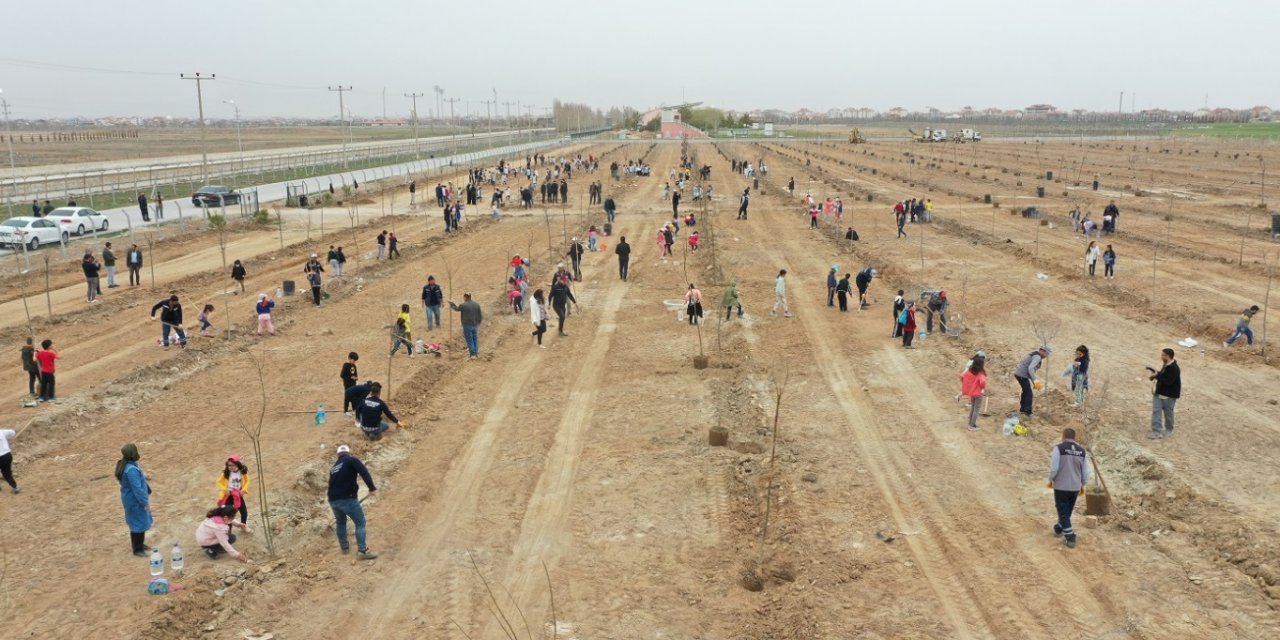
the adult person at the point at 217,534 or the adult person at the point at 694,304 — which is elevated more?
the adult person at the point at 694,304

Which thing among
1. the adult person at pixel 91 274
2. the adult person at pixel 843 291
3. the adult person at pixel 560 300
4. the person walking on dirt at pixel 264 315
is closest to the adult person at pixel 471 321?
the adult person at pixel 560 300

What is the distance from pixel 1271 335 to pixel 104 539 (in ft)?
77.0

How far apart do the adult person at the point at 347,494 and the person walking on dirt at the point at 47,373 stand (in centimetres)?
917

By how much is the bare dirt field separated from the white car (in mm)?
9269

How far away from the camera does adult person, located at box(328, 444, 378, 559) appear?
33.7 feet

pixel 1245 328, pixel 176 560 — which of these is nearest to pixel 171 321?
pixel 176 560

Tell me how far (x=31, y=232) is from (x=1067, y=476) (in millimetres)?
36550

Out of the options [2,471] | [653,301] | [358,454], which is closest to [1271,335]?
[653,301]

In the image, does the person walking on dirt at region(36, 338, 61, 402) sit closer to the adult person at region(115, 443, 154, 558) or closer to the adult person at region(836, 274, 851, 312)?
the adult person at region(115, 443, 154, 558)

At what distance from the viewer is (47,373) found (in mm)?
16812

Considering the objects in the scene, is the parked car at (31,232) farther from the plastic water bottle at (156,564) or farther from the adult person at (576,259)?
the plastic water bottle at (156,564)

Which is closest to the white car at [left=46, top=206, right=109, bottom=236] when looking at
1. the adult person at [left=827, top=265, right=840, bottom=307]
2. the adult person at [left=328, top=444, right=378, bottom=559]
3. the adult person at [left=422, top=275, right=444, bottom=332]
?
the adult person at [left=422, top=275, right=444, bottom=332]

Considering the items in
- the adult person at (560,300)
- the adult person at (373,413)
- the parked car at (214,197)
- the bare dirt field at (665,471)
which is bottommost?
the bare dirt field at (665,471)

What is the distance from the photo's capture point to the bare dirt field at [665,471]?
964 centimetres
